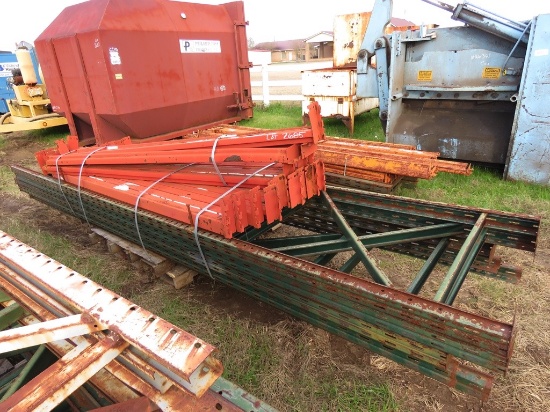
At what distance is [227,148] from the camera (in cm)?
283

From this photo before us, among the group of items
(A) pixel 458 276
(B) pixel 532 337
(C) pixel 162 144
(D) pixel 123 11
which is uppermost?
(D) pixel 123 11

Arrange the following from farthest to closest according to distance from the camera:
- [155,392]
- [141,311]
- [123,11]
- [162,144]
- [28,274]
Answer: [123,11]
[162,144]
[28,274]
[141,311]
[155,392]

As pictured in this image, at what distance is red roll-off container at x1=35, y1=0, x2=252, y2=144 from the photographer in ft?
17.9

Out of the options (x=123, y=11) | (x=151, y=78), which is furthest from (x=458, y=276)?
(x=123, y=11)

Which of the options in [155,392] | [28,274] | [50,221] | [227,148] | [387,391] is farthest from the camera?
[50,221]

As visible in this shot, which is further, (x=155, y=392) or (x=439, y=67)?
(x=439, y=67)

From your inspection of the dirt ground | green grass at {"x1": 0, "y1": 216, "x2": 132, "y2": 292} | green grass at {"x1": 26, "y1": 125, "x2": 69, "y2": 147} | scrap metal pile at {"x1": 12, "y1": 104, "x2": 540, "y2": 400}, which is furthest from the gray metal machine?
green grass at {"x1": 26, "y1": 125, "x2": 69, "y2": 147}

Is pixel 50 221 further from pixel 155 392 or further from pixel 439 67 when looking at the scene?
pixel 439 67

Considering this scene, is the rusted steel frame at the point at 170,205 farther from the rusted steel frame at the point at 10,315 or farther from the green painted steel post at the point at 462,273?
the green painted steel post at the point at 462,273

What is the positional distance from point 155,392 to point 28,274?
3.16 feet

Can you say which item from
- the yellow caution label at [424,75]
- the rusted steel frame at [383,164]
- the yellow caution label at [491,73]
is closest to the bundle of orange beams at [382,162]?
the rusted steel frame at [383,164]

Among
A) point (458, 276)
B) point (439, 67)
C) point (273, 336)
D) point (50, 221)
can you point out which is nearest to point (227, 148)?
point (273, 336)

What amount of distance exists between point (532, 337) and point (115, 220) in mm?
3659

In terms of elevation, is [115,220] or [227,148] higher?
[227,148]
